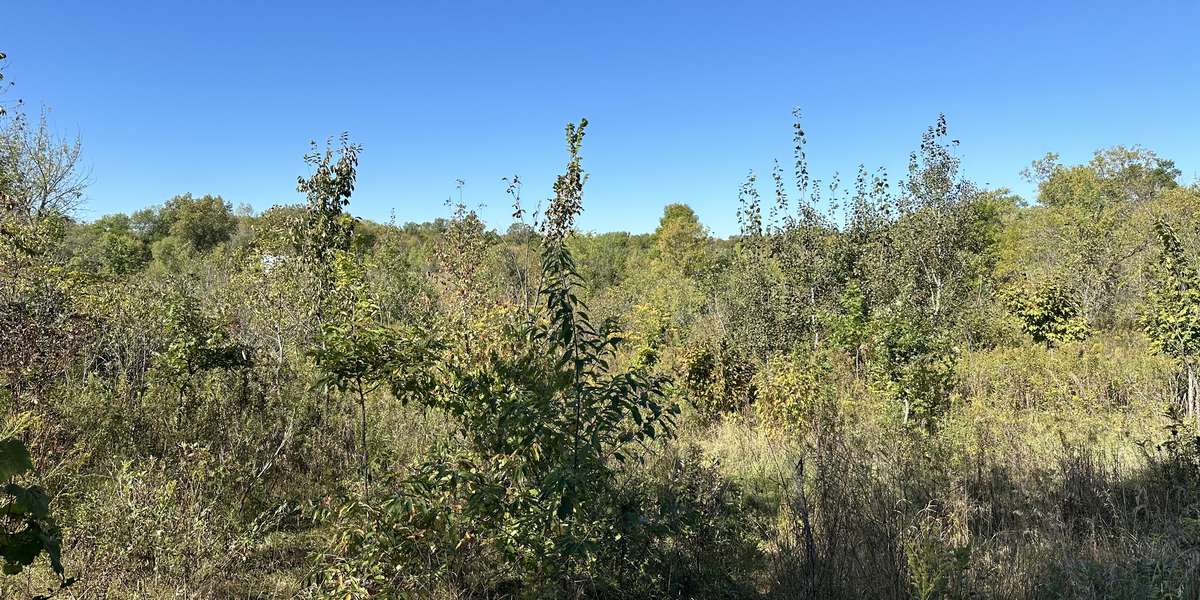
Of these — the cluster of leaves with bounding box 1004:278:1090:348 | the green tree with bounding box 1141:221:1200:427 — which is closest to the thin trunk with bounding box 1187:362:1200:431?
the green tree with bounding box 1141:221:1200:427

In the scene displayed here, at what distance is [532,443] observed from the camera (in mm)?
3139

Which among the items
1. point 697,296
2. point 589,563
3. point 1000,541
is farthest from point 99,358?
point 697,296

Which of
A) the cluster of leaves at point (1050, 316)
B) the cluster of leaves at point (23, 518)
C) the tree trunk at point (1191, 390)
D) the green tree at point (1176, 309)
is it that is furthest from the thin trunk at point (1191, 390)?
the cluster of leaves at point (23, 518)

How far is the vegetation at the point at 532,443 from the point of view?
3143 millimetres

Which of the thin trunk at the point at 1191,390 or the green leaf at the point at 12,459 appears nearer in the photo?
the green leaf at the point at 12,459

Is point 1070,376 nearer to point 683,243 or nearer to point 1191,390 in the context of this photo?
point 1191,390

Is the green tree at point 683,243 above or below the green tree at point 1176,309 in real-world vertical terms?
above

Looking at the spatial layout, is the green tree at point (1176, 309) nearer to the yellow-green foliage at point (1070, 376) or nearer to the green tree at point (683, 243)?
the yellow-green foliage at point (1070, 376)

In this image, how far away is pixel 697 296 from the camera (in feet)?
47.9

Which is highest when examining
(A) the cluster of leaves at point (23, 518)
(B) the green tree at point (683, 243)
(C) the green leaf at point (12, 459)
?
(B) the green tree at point (683, 243)

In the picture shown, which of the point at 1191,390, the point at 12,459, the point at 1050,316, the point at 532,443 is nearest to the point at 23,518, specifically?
the point at 12,459

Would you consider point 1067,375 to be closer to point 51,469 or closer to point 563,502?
point 563,502

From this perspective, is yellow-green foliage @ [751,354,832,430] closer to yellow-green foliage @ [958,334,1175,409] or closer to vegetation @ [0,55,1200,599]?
vegetation @ [0,55,1200,599]

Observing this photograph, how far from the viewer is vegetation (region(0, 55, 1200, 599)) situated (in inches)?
124
